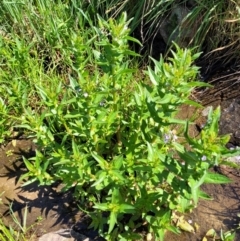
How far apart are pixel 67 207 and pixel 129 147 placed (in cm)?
53

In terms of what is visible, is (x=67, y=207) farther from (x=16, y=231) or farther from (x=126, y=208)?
(x=126, y=208)

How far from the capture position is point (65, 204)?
2.06 meters

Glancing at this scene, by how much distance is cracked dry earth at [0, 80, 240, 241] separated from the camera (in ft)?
6.36

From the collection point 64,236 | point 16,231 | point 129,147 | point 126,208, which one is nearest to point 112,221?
point 126,208

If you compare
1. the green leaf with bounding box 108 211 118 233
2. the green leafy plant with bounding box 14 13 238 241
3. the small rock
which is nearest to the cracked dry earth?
the small rock

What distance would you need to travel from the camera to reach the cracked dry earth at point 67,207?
1.94m

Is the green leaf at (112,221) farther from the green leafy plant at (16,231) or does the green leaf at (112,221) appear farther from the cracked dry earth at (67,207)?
the green leafy plant at (16,231)

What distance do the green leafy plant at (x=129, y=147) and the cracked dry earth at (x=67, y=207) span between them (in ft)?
0.36

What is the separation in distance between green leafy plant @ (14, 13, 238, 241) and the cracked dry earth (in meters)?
0.11

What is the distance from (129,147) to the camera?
1.74 meters

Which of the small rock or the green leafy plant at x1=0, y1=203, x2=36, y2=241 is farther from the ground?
the green leafy plant at x1=0, y1=203, x2=36, y2=241

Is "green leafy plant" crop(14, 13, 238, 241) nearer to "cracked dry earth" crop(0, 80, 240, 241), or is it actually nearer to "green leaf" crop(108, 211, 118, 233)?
"green leaf" crop(108, 211, 118, 233)

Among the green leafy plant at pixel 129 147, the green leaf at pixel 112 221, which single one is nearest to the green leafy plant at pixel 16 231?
the green leafy plant at pixel 129 147

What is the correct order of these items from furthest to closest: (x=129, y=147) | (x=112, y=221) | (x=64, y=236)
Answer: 1. (x=64, y=236)
2. (x=129, y=147)
3. (x=112, y=221)
